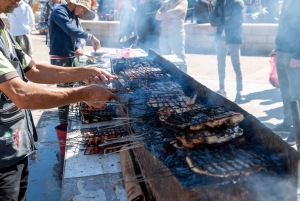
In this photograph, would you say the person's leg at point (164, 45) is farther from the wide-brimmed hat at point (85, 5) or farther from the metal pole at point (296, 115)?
the metal pole at point (296, 115)

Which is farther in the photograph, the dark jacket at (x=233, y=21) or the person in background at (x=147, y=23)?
the person in background at (x=147, y=23)

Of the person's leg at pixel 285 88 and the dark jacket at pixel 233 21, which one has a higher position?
the dark jacket at pixel 233 21

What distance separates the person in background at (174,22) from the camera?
9.78 metres

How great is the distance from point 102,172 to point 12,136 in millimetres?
1658

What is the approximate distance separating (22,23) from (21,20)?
0.10 m

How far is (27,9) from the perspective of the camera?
1145 cm

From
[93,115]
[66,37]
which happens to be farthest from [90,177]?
[66,37]

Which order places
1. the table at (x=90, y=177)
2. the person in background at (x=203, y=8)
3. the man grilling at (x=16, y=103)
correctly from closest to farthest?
the man grilling at (x=16, y=103), the table at (x=90, y=177), the person in background at (x=203, y=8)

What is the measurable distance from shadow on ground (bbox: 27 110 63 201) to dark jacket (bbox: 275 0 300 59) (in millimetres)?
4122

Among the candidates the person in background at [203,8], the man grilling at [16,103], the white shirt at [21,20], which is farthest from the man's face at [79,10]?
the person in background at [203,8]

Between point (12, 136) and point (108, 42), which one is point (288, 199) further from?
point (108, 42)

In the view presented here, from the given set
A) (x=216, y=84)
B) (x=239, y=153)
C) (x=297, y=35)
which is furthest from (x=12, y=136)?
(x=216, y=84)

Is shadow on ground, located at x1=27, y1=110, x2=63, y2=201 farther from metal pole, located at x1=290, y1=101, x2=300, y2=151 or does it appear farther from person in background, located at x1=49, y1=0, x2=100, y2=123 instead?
metal pole, located at x1=290, y1=101, x2=300, y2=151

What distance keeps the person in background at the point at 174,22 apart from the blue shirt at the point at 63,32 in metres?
3.20
